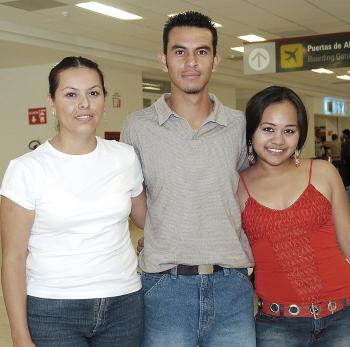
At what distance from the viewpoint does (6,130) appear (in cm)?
1132

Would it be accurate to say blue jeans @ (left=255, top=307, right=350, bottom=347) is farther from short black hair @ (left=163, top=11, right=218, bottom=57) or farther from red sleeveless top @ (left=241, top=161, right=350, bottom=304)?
short black hair @ (left=163, top=11, right=218, bottom=57)

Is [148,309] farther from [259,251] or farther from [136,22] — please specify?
[136,22]

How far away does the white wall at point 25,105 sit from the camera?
1082 centimetres

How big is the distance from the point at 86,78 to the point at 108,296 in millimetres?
806

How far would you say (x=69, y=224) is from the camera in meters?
1.91

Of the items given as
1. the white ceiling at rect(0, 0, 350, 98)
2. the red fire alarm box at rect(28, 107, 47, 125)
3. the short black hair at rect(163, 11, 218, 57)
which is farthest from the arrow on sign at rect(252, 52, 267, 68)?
the short black hair at rect(163, 11, 218, 57)

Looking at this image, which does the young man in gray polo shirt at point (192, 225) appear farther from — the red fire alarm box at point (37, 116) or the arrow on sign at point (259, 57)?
the red fire alarm box at point (37, 116)

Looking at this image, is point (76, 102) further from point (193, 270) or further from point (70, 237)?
point (193, 270)

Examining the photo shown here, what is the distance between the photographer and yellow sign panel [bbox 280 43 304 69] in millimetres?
8430

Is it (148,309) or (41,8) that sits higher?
(41,8)

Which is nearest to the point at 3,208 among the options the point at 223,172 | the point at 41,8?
the point at 223,172

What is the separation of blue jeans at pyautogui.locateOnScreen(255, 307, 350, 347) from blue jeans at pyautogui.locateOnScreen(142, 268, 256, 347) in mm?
94

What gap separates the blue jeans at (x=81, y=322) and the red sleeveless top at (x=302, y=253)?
0.61 meters

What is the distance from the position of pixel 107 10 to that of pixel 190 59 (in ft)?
18.5
